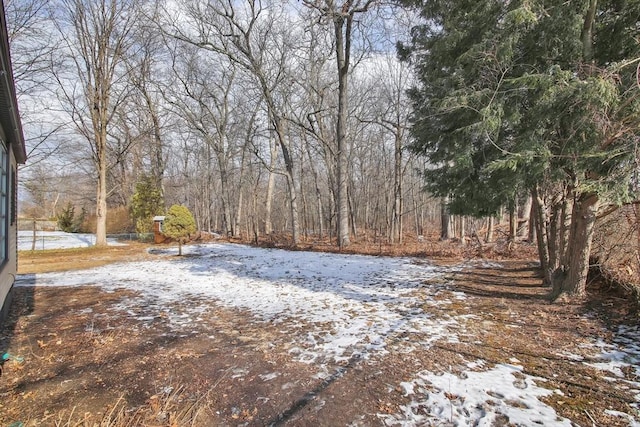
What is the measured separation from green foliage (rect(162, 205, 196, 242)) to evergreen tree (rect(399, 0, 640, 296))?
37.2 feet

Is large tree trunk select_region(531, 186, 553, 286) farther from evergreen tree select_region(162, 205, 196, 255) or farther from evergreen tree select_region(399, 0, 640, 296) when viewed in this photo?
evergreen tree select_region(162, 205, 196, 255)

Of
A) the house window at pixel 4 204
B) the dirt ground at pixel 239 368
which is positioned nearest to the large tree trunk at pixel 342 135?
the dirt ground at pixel 239 368

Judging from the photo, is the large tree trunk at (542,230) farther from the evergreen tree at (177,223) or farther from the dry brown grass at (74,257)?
the evergreen tree at (177,223)

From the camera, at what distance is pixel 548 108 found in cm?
421

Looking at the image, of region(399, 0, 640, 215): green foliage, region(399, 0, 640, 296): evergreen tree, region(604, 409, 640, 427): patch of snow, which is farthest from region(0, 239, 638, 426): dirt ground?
region(399, 0, 640, 215): green foliage

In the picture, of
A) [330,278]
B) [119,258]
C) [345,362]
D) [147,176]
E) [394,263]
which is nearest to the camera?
[345,362]

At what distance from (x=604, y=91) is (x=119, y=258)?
13005 mm

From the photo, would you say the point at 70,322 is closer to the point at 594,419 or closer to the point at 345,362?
the point at 345,362

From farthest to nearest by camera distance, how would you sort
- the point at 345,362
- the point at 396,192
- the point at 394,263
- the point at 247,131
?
the point at 247,131 → the point at 396,192 → the point at 394,263 → the point at 345,362

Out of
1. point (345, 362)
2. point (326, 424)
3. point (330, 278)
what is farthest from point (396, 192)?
point (326, 424)

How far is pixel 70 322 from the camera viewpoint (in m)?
4.81

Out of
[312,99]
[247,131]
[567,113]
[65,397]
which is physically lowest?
[65,397]

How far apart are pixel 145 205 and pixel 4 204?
44.2 ft

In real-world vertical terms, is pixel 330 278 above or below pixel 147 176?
below
